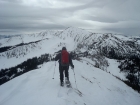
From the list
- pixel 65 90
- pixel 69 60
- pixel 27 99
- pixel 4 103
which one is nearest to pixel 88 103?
pixel 65 90

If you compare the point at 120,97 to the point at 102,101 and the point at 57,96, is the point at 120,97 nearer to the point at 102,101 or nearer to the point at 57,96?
the point at 102,101

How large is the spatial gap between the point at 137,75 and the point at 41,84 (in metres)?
75.7

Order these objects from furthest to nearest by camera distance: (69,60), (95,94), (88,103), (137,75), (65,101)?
1. (137,75)
2. (95,94)
3. (69,60)
4. (88,103)
5. (65,101)

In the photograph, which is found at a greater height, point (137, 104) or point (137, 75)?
point (137, 104)

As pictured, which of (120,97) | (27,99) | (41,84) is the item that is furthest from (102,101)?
(27,99)

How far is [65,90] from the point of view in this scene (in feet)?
40.1

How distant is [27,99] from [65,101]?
2.76 metres

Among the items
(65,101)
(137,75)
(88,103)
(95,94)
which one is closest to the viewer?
(65,101)

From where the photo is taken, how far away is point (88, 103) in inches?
464

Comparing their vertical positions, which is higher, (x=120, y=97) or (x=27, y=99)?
(x=27, y=99)

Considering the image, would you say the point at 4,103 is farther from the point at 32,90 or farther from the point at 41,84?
the point at 41,84

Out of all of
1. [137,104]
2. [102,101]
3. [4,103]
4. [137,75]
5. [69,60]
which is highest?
[69,60]

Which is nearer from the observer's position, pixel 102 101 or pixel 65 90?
pixel 65 90

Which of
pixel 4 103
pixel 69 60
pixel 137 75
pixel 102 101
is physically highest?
pixel 69 60
